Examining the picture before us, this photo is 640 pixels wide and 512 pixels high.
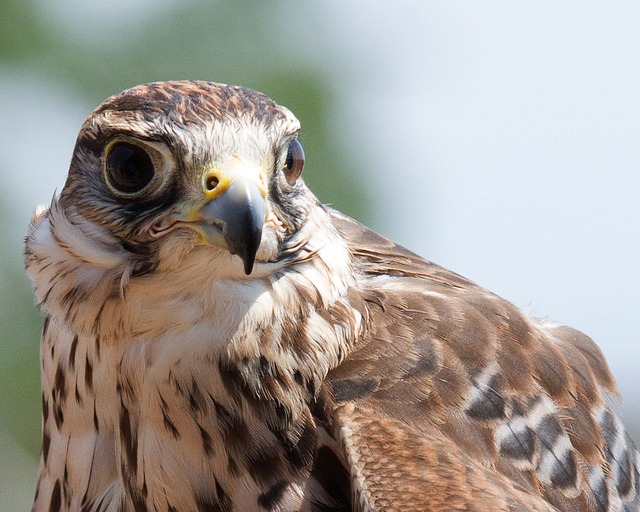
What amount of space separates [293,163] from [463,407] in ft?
2.96

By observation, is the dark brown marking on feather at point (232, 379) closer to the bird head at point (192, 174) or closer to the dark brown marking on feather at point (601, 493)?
the bird head at point (192, 174)

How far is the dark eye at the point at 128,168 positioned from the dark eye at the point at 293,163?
404 millimetres

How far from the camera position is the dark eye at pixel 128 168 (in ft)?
8.68

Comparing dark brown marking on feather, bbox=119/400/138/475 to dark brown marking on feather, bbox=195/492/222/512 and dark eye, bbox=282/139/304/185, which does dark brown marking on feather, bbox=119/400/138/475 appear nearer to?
dark brown marking on feather, bbox=195/492/222/512

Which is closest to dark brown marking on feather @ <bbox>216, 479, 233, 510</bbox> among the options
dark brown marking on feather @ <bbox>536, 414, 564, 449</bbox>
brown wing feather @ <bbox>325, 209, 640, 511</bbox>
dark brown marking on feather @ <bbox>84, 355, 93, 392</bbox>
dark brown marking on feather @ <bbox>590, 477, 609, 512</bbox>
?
brown wing feather @ <bbox>325, 209, 640, 511</bbox>

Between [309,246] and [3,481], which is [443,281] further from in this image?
[3,481]

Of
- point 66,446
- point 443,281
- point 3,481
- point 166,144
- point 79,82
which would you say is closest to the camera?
point 166,144

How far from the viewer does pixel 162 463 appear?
2.85 metres

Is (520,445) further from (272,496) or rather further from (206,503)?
(206,503)

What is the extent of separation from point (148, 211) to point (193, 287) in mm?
249

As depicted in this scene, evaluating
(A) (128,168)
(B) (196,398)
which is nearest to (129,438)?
(B) (196,398)

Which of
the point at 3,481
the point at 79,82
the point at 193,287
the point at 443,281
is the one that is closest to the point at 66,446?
A: the point at 193,287

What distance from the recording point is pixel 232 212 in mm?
2414

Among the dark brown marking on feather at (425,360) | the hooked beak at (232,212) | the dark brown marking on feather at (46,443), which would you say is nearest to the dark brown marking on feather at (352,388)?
the dark brown marking on feather at (425,360)
